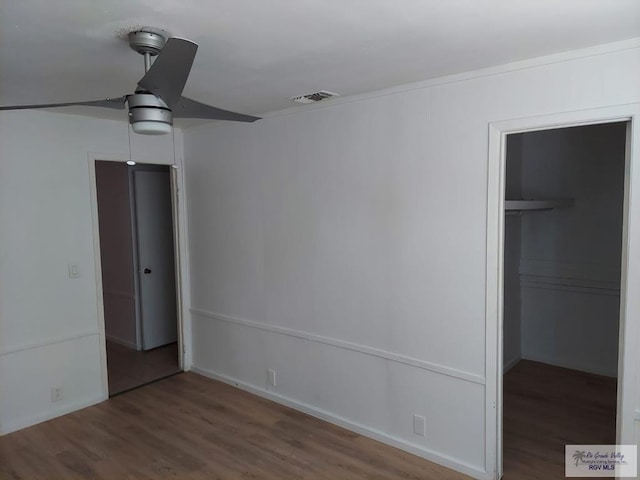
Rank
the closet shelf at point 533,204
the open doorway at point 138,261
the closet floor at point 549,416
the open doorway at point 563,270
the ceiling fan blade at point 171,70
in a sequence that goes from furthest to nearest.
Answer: the open doorway at point 138,261 < the open doorway at point 563,270 < the closet shelf at point 533,204 < the closet floor at point 549,416 < the ceiling fan blade at point 171,70

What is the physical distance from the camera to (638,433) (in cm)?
222

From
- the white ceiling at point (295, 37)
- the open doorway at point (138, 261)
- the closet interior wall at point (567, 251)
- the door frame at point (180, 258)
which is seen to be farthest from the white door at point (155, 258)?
the closet interior wall at point (567, 251)

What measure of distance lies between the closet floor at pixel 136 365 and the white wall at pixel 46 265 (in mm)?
391

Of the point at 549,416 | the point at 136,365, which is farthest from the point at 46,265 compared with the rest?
the point at 549,416

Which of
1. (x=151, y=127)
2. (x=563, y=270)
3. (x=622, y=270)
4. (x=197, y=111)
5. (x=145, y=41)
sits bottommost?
(x=563, y=270)

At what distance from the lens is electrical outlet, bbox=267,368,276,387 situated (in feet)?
12.5

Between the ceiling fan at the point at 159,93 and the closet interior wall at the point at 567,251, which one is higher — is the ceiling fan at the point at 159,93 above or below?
above

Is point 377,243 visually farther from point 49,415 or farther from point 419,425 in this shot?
point 49,415

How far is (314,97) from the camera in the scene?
3.06 meters

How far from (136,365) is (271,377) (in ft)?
5.66

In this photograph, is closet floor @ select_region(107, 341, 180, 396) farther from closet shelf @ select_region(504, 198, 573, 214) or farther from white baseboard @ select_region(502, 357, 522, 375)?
closet shelf @ select_region(504, 198, 573, 214)

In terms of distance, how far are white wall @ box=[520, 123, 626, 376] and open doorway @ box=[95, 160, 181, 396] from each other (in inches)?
150

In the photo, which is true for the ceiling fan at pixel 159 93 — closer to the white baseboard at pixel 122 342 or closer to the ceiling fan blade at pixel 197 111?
the ceiling fan blade at pixel 197 111

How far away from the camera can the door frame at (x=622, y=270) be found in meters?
2.14
